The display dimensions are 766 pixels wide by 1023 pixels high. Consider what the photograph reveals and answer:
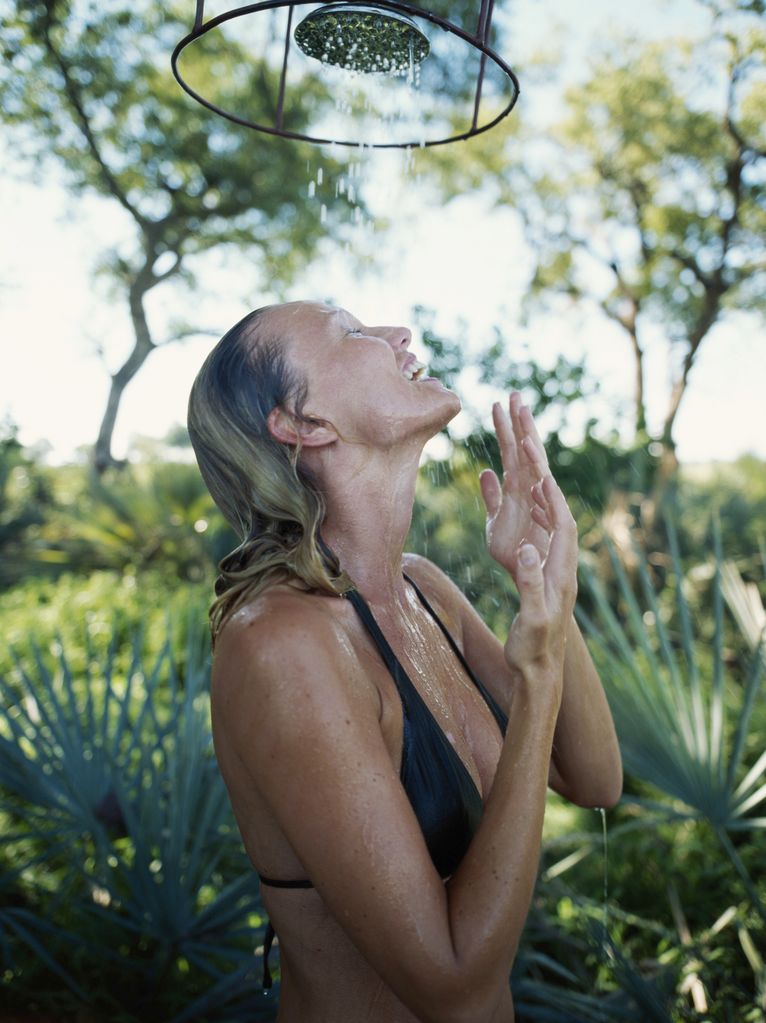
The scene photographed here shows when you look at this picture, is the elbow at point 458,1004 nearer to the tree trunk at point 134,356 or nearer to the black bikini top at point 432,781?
the black bikini top at point 432,781

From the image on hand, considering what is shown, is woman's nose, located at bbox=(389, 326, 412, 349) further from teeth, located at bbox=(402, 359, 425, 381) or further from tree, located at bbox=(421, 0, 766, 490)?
tree, located at bbox=(421, 0, 766, 490)

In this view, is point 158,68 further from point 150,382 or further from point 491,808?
point 491,808

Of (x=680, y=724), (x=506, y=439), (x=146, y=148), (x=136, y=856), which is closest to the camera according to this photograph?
(x=506, y=439)

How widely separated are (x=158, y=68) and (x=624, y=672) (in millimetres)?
16955

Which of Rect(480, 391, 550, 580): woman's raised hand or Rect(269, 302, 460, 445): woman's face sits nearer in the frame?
Rect(269, 302, 460, 445): woman's face

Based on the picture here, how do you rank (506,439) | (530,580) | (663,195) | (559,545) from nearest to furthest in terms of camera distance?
(530,580)
(559,545)
(506,439)
(663,195)

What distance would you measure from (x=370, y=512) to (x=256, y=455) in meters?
0.23

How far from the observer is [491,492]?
5.87 feet

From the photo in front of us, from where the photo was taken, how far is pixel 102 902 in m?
3.47

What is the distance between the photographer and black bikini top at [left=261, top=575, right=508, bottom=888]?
4.58 feet

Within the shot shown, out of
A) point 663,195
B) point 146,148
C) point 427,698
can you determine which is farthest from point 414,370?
point 146,148

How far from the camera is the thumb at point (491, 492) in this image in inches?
69.8

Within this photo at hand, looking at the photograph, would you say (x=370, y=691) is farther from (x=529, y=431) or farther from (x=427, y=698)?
A: (x=529, y=431)

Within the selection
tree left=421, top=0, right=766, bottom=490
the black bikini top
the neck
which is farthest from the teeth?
tree left=421, top=0, right=766, bottom=490
